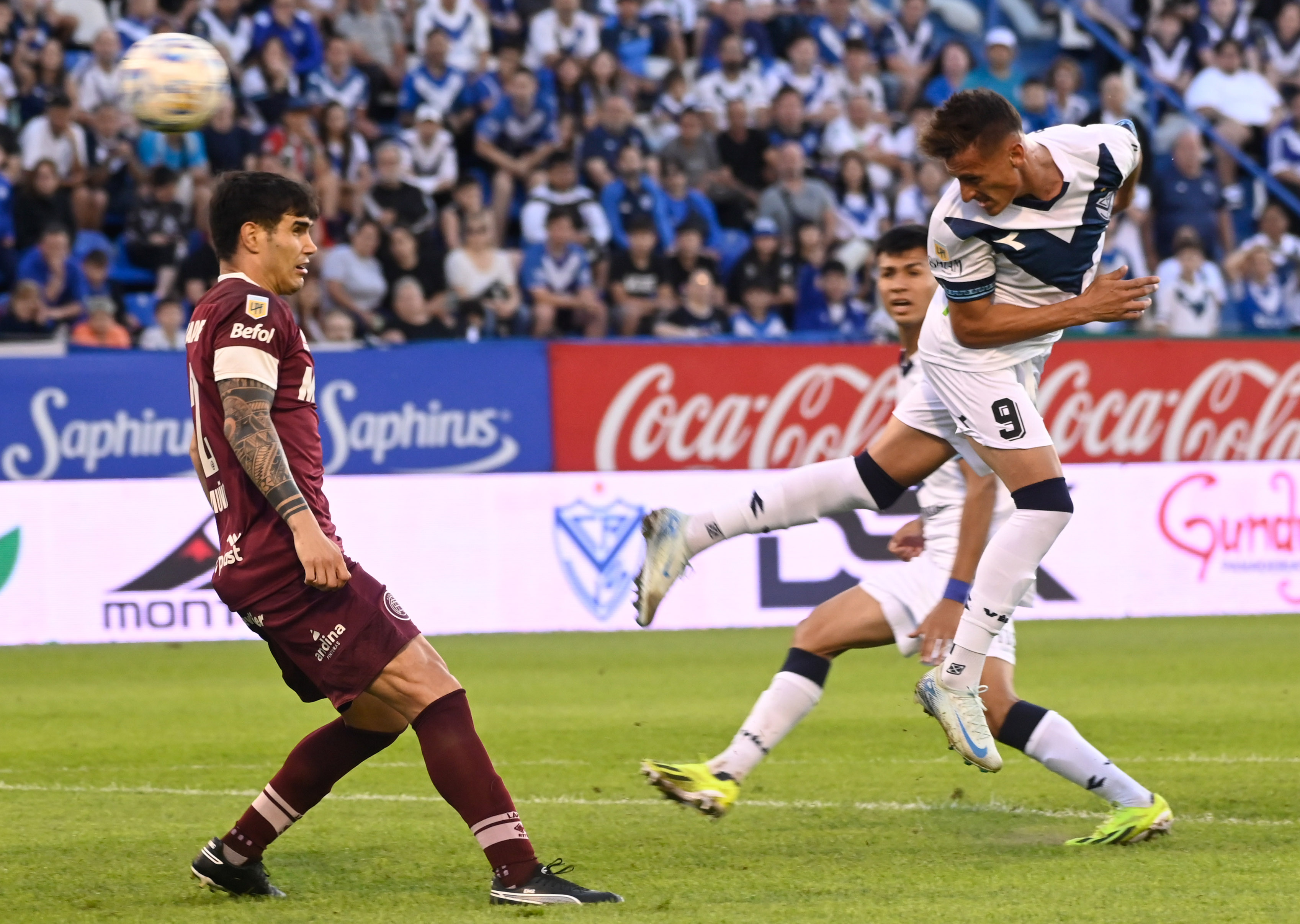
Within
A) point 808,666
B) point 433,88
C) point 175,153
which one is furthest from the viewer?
point 433,88

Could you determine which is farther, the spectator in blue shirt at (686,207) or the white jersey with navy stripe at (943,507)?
the spectator in blue shirt at (686,207)

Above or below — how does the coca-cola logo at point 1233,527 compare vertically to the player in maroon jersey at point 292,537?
below

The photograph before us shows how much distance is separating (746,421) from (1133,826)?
929cm

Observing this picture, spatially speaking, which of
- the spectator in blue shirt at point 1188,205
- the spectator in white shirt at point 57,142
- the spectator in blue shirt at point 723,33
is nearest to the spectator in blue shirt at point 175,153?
the spectator in white shirt at point 57,142

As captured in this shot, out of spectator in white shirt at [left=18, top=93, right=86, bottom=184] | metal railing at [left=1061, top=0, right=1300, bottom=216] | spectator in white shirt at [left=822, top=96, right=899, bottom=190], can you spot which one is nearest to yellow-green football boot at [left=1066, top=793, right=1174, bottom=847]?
spectator in white shirt at [left=18, top=93, right=86, bottom=184]

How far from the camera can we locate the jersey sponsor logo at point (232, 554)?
489 cm

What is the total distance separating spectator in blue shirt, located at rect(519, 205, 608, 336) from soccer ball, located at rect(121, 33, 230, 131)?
658 centimetres

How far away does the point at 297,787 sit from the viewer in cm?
520

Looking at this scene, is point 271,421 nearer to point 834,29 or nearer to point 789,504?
point 789,504

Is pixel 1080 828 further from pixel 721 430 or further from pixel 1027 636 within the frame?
pixel 721 430

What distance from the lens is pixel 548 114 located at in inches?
686

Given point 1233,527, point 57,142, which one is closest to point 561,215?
point 57,142

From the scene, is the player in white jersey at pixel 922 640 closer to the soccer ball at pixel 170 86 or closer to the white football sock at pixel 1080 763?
the white football sock at pixel 1080 763

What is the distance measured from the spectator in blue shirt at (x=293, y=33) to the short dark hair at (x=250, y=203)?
12396mm
